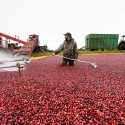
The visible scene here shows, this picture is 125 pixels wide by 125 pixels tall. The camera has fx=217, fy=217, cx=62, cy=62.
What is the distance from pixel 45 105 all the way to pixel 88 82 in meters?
2.25

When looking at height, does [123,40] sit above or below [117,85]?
above

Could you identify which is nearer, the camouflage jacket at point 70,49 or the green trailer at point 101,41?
the camouflage jacket at point 70,49

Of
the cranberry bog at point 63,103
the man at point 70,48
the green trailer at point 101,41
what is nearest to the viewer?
the cranberry bog at point 63,103

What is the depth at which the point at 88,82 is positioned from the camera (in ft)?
20.0

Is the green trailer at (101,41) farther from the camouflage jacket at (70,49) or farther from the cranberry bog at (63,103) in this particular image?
the cranberry bog at (63,103)

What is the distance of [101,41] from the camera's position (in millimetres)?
29688

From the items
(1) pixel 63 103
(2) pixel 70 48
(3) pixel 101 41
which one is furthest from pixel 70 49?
(3) pixel 101 41

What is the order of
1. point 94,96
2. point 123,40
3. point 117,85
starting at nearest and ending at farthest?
1. point 94,96
2. point 117,85
3. point 123,40

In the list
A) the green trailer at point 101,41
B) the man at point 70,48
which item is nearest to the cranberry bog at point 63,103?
the man at point 70,48

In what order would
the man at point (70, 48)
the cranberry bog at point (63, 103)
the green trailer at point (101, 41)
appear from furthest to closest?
the green trailer at point (101, 41) → the man at point (70, 48) → the cranberry bog at point (63, 103)

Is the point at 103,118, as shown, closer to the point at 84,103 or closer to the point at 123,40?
the point at 84,103

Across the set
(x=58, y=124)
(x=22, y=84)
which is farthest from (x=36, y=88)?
(x=58, y=124)

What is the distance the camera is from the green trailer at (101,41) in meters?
29.7

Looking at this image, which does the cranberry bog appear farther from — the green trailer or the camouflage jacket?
the green trailer
